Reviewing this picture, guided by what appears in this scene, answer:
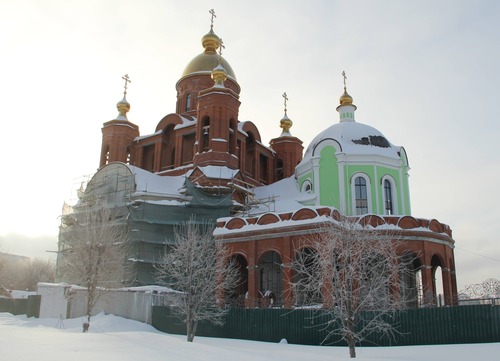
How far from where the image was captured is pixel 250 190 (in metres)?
29.6

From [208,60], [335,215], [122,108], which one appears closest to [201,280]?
[335,215]

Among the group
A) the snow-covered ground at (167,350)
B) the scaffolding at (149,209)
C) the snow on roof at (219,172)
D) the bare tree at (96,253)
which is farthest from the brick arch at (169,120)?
the snow-covered ground at (167,350)

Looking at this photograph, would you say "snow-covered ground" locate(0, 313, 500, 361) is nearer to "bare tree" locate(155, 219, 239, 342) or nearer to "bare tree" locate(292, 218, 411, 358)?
"bare tree" locate(292, 218, 411, 358)

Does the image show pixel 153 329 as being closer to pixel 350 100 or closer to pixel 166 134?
pixel 166 134

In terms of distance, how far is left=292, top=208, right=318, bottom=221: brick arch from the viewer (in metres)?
20.3

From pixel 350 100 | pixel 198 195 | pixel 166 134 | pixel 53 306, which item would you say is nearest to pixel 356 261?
pixel 198 195

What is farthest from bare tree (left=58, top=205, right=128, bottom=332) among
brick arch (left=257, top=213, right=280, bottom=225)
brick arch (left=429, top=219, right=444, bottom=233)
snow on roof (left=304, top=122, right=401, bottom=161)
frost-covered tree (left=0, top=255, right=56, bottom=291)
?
frost-covered tree (left=0, top=255, right=56, bottom=291)

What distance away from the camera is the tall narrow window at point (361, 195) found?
85.5 feet

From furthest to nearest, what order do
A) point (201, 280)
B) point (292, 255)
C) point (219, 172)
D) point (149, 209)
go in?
point (219, 172) → point (149, 209) → point (292, 255) → point (201, 280)

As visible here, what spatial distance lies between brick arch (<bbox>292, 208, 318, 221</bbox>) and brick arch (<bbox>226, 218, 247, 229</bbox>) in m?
2.70

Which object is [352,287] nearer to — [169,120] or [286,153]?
[169,120]

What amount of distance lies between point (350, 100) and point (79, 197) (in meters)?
18.3

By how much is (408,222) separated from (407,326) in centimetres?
601

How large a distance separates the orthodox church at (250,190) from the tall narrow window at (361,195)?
5 centimetres
